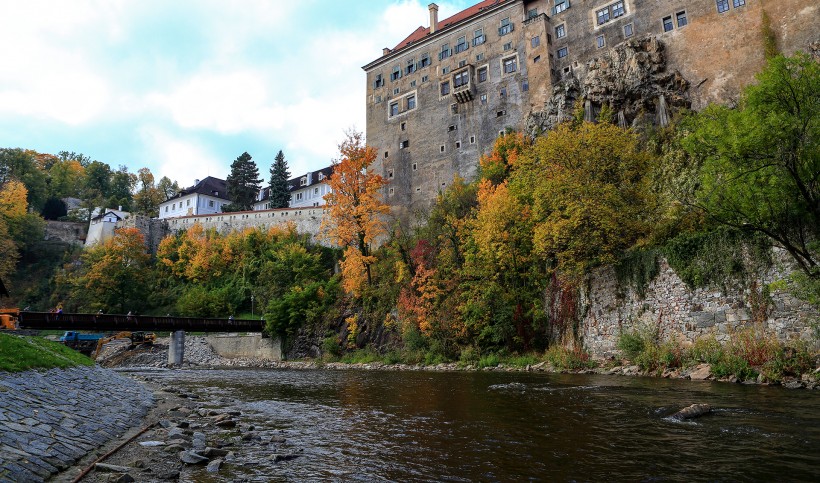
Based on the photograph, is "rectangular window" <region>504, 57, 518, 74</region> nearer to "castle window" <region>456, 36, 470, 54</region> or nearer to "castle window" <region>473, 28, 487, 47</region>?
"castle window" <region>473, 28, 487, 47</region>

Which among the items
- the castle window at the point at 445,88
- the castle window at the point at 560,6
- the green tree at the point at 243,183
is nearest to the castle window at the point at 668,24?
the castle window at the point at 560,6

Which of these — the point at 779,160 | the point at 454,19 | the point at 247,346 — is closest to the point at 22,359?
the point at 779,160

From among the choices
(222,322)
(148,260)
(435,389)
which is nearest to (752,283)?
(435,389)

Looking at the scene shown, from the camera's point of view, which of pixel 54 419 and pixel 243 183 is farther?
pixel 243 183

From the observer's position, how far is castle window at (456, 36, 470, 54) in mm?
50125

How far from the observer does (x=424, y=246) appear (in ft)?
112

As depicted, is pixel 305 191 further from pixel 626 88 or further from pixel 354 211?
pixel 626 88

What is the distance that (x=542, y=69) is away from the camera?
43562 mm

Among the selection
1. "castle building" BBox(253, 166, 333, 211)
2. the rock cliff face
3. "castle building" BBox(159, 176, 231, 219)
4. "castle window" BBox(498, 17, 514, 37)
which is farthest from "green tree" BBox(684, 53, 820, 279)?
"castle building" BBox(159, 176, 231, 219)

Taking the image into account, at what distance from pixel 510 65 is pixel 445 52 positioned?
8.78m

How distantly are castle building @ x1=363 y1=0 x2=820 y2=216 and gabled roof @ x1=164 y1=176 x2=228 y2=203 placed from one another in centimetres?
3611

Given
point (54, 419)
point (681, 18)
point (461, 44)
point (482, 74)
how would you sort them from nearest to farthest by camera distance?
1. point (54, 419)
2. point (681, 18)
3. point (482, 74)
4. point (461, 44)

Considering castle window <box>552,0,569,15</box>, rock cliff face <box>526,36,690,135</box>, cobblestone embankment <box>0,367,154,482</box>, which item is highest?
castle window <box>552,0,569,15</box>

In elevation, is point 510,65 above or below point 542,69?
above
